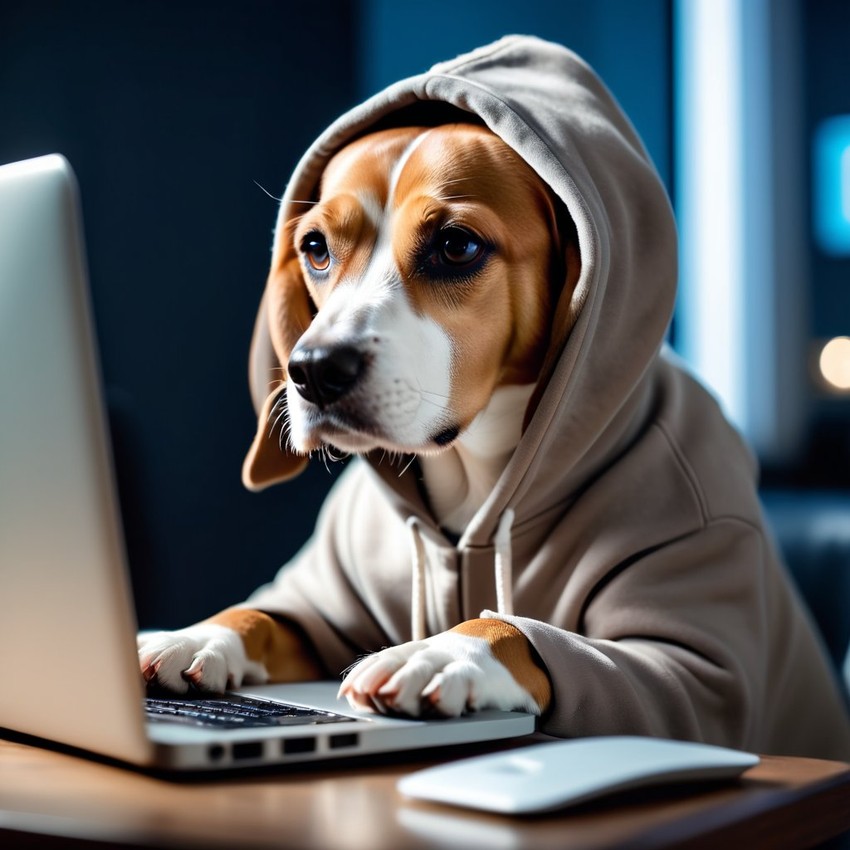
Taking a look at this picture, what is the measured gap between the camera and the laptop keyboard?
2.90ft

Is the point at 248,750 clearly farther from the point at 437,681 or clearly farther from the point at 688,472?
the point at 688,472

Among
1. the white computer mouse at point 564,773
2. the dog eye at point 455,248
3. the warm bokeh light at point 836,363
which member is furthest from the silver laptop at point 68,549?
the warm bokeh light at point 836,363

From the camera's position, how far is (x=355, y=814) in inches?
28.4

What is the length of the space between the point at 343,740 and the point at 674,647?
47cm

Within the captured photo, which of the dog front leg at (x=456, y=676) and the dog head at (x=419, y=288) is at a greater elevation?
the dog head at (x=419, y=288)

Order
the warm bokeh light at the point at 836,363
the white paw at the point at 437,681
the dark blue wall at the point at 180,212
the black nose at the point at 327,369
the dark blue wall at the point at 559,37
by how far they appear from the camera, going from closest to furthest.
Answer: the white paw at the point at 437,681, the black nose at the point at 327,369, the dark blue wall at the point at 180,212, the dark blue wall at the point at 559,37, the warm bokeh light at the point at 836,363

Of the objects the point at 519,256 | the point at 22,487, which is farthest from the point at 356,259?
the point at 22,487

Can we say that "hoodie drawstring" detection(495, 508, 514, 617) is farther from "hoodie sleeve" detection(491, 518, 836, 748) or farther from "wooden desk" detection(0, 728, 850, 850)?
"wooden desk" detection(0, 728, 850, 850)

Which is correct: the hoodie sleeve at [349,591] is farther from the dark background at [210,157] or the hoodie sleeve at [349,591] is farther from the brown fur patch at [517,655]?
the dark background at [210,157]

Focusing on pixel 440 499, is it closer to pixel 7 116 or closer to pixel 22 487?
pixel 22 487

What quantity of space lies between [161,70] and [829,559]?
1.75 m

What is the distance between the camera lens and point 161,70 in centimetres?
262

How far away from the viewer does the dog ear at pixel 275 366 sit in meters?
1.50

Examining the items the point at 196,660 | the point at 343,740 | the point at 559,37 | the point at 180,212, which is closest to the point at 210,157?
the point at 180,212
